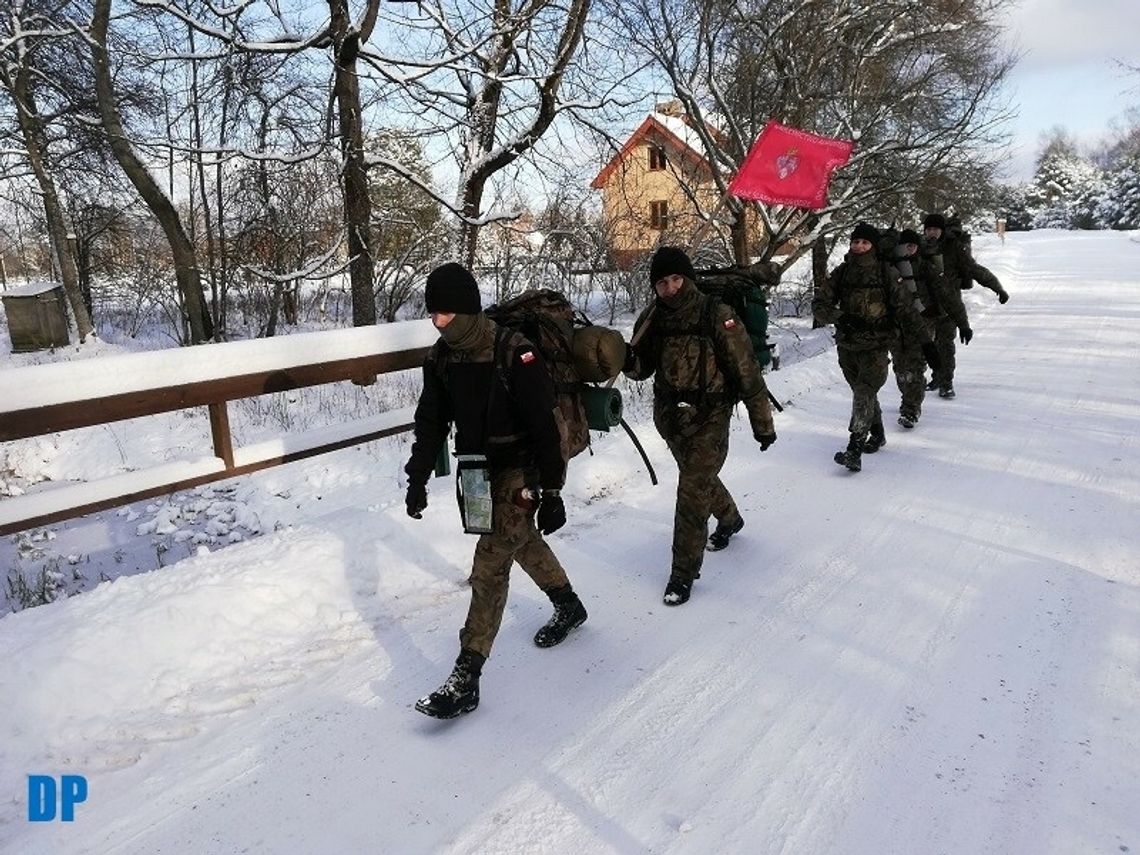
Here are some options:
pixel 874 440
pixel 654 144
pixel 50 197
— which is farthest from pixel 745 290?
pixel 50 197

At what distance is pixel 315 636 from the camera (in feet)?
12.4

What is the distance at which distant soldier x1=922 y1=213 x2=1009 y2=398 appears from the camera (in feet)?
27.1

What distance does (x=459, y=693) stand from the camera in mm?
3105

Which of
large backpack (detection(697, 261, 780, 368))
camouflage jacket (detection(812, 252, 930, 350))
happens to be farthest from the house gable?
large backpack (detection(697, 261, 780, 368))

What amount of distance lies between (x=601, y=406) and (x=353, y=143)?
25.1 feet

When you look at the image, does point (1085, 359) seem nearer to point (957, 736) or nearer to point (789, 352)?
point (789, 352)

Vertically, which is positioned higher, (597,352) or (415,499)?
(597,352)

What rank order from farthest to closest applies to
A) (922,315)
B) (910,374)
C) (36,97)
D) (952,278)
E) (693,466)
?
1. (36,97)
2. (952,278)
3. (922,315)
4. (910,374)
5. (693,466)

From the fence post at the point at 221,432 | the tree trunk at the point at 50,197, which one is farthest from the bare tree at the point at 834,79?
the tree trunk at the point at 50,197

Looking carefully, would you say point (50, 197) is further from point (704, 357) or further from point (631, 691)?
point (631, 691)

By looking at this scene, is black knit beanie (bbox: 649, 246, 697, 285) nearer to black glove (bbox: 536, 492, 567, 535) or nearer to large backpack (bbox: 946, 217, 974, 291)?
black glove (bbox: 536, 492, 567, 535)

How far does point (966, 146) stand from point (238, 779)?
614 inches

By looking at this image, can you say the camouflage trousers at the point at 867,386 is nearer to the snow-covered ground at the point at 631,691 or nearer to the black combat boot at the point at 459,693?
the snow-covered ground at the point at 631,691

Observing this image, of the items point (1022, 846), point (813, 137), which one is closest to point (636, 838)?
point (1022, 846)
